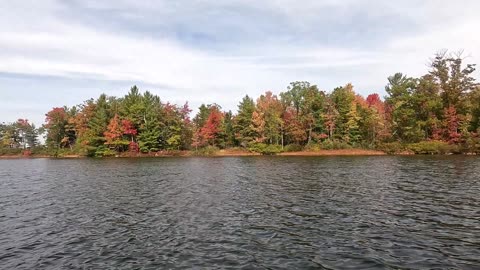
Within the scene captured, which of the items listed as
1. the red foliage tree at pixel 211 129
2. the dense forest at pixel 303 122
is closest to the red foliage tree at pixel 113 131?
the dense forest at pixel 303 122

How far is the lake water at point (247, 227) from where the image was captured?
13.6 m

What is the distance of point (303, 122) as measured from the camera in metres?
104

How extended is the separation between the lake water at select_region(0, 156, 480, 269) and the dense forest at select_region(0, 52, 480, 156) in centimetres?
6399

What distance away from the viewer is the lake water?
1360 centimetres

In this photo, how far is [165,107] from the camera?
114 metres

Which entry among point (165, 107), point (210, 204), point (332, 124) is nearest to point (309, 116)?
point (332, 124)

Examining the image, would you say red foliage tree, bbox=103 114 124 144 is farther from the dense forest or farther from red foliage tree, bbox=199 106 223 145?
red foliage tree, bbox=199 106 223 145

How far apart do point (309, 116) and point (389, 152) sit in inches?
947

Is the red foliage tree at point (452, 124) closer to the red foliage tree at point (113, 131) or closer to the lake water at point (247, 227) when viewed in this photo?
the lake water at point (247, 227)

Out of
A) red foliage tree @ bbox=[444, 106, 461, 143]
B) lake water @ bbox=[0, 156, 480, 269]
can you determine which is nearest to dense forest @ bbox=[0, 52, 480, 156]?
red foliage tree @ bbox=[444, 106, 461, 143]

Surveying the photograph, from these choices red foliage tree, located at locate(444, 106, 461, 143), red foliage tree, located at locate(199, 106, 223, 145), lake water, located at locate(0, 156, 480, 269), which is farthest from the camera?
red foliage tree, located at locate(199, 106, 223, 145)

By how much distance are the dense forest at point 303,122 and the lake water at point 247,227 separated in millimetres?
63986

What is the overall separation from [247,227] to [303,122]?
8836 centimetres

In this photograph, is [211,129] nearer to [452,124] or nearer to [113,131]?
[113,131]
